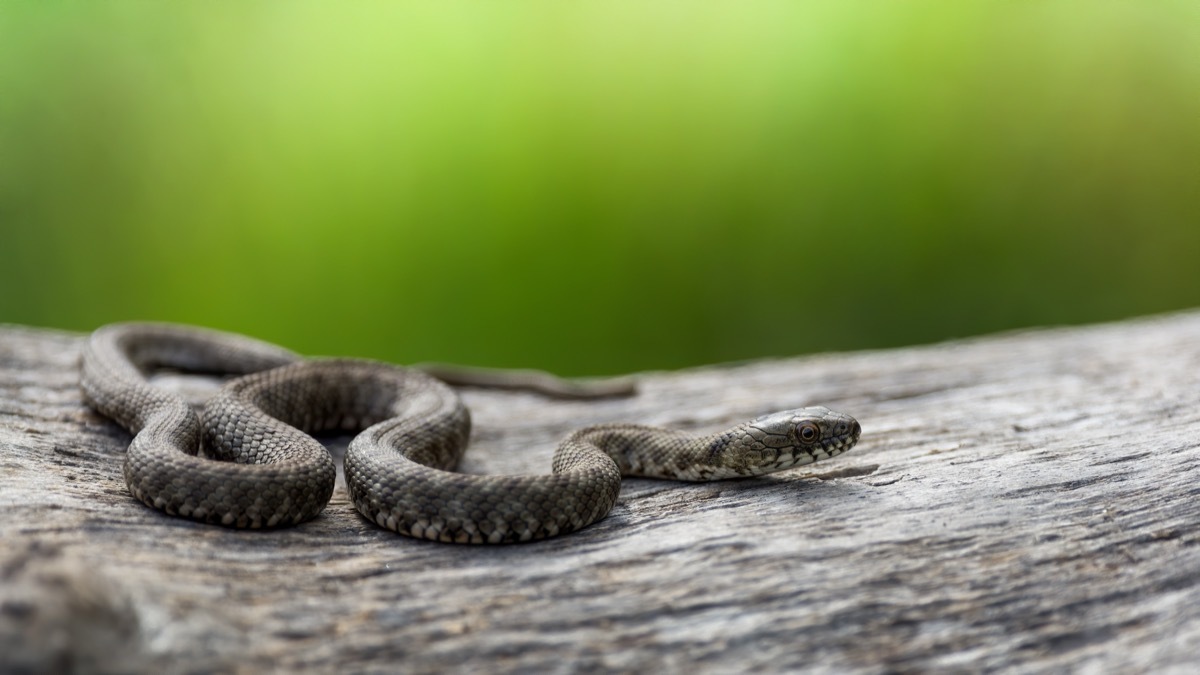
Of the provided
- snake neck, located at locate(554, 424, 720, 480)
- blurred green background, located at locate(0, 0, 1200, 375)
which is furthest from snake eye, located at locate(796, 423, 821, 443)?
blurred green background, located at locate(0, 0, 1200, 375)

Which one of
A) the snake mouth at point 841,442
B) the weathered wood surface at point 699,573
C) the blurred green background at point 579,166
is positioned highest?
the blurred green background at point 579,166

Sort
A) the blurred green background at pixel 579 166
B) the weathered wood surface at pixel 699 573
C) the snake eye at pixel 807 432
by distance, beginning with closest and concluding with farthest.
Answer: the weathered wood surface at pixel 699 573 → the snake eye at pixel 807 432 → the blurred green background at pixel 579 166

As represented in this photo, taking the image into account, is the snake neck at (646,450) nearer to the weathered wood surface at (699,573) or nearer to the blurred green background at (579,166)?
the weathered wood surface at (699,573)

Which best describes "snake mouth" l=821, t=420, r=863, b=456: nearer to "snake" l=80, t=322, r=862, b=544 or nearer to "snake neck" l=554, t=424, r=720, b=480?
"snake" l=80, t=322, r=862, b=544

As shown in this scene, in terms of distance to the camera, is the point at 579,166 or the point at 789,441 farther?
the point at 579,166

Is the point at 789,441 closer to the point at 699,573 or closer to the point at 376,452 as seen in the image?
the point at 699,573

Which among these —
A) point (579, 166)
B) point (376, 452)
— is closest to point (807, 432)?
point (376, 452)

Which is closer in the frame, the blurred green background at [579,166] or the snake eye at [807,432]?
the snake eye at [807,432]

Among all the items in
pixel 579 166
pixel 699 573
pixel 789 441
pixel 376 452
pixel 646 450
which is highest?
pixel 579 166

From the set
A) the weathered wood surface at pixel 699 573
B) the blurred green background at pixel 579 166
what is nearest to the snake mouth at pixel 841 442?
the weathered wood surface at pixel 699 573
